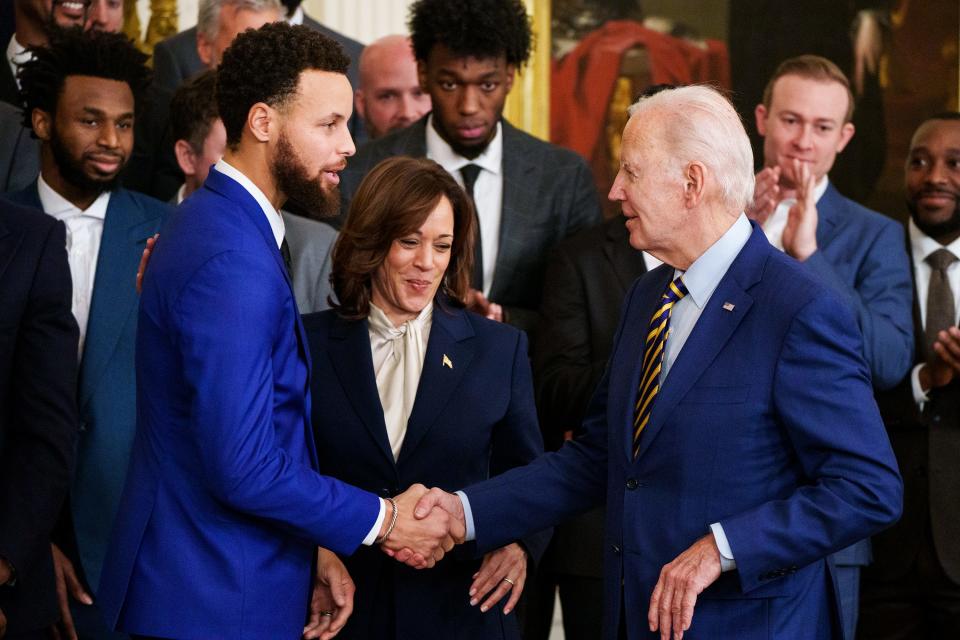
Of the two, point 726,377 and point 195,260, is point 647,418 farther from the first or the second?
point 195,260

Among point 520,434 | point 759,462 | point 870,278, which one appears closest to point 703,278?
point 759,462

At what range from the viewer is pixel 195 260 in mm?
2629

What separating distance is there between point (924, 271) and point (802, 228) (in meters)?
0.65

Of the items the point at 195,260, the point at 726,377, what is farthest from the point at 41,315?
the point at 726,377

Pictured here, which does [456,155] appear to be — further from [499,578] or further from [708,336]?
[708,336]

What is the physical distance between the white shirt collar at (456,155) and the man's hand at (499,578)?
59.5 inches

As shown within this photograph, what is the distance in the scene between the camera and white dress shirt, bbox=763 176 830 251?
177 inches

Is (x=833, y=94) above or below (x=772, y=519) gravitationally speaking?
above

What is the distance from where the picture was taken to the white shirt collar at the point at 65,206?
405 cm

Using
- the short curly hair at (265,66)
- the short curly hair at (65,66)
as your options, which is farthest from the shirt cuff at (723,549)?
the short curly hair at (65,66)

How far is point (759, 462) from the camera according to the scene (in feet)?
8.80

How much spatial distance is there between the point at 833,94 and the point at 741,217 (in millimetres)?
1957

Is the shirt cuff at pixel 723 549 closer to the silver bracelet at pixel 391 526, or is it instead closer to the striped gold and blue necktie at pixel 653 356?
the striped gold and blue necktie at pixel 653 356

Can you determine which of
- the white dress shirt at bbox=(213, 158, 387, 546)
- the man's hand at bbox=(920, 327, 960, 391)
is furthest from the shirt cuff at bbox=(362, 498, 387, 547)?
the man's hand at bbox=(920, 327, 960, 391)
